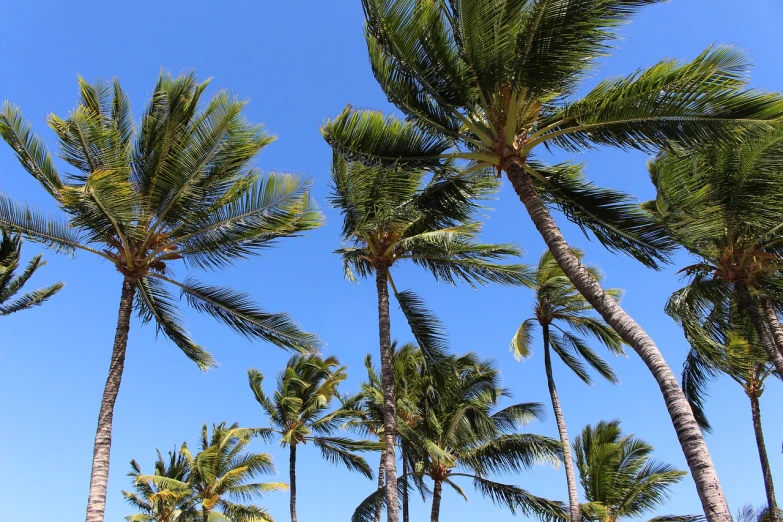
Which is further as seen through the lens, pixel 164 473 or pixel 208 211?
pixel 164 473

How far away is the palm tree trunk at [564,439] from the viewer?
17.1 m

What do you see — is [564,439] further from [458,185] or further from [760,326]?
[458,185]

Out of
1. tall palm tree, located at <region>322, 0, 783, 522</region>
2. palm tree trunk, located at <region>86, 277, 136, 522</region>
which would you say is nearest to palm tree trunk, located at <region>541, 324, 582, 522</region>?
tall palm tree, located at <region>322, 0, 783, 522</region>

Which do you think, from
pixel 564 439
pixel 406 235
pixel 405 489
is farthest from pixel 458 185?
pixel 405 489

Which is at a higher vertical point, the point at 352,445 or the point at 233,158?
the point at 233,158

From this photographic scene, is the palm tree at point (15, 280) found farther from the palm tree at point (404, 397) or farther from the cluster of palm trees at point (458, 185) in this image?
the palm tree at point (404, 397)

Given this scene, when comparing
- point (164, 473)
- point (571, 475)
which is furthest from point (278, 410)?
point (571, 475)

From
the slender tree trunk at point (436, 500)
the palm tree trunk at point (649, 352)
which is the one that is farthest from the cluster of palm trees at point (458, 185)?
the slender tree trunk at point (436, 500)

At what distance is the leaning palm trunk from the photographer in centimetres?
1302

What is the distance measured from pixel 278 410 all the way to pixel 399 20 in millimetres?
19250

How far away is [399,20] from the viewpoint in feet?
27.9

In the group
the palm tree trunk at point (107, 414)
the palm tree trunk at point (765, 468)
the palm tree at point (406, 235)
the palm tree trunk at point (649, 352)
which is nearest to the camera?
the palm tree trunk at point (649, 352)

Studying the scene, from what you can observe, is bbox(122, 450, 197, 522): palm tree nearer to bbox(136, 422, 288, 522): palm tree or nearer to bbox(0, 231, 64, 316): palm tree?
bbox(136, 422, 288, 522): palm tree

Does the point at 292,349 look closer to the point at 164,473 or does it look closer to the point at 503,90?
the point at 503,90
